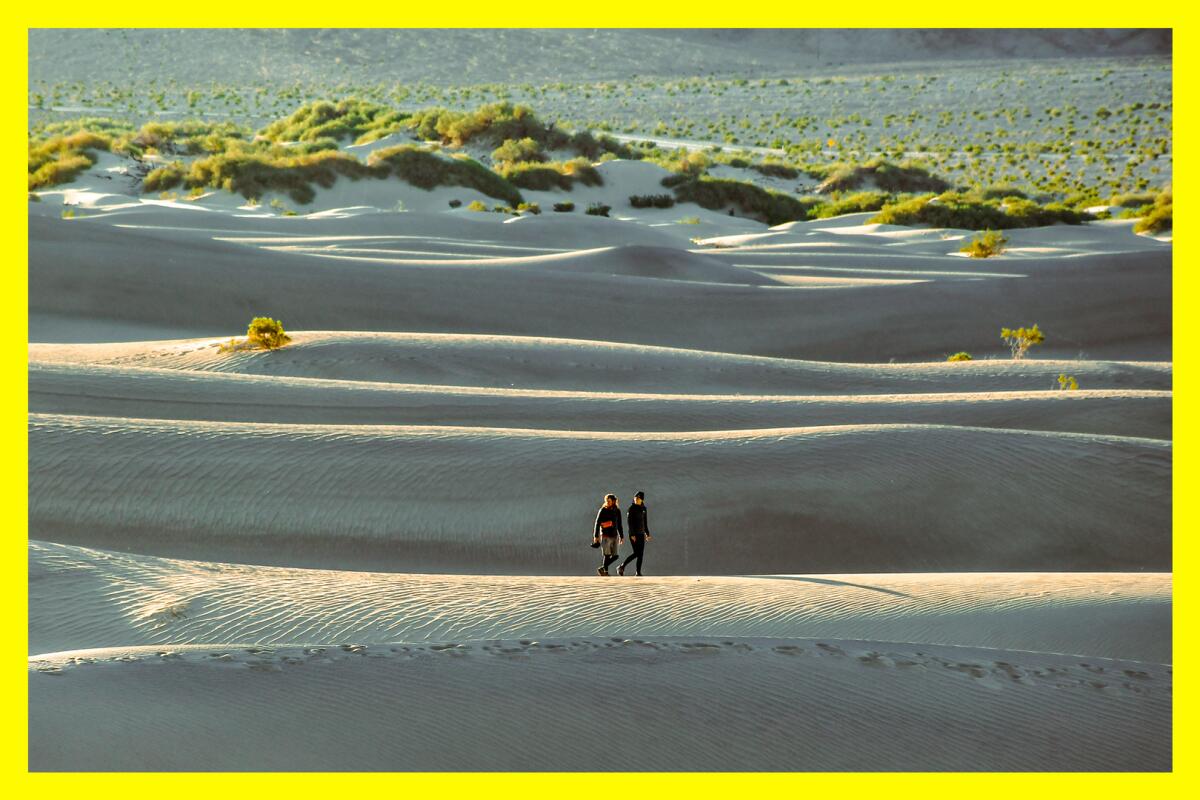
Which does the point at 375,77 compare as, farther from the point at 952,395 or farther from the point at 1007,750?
the point at 1007,750

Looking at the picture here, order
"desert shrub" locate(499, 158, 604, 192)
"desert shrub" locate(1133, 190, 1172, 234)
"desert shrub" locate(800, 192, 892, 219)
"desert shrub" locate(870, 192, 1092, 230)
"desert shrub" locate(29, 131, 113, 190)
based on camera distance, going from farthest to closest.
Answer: "desert shrub" locate(800, 192, 892, 219)
"desert shrub" locate(499, 158, 604, 192)
"desert shrub" locate(870, 192, 1092, 230)
"desert shrub" locate(29, 131, 113, 190)
"desert shrub" locate(1133, 190, 1172, 234)

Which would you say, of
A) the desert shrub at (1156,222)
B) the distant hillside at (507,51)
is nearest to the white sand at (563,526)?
the desert shrub at (1156,222)

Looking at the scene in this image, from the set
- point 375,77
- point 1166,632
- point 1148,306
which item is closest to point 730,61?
point 375,77

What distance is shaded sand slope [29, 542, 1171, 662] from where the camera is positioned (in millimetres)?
5195

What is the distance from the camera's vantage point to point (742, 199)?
109ft

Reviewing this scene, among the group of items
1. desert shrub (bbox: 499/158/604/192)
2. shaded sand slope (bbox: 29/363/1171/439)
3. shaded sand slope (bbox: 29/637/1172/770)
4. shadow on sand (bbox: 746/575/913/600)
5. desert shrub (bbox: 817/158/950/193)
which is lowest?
shaded sand slope (bbox: 29/637/1172/770)

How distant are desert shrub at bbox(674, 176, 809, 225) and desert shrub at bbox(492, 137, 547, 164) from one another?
5.29 metres

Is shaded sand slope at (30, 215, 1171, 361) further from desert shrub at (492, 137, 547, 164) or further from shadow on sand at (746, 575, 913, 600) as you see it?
desert shrub at (492, 137, 547, 164)

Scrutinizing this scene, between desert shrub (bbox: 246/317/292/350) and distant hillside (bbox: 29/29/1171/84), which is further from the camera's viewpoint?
distant hillside (bbox: 29/29/1171/84)

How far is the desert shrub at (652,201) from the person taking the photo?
3194cm

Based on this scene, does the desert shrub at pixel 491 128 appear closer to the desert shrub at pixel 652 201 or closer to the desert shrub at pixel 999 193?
the desert shrub at pixel 652 201

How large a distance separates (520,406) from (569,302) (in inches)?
225

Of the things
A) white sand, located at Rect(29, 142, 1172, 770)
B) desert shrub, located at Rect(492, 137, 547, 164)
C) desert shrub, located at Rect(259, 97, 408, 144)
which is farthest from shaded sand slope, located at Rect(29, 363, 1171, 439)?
desert shrub, located at Rect(259, 97, 408, 144)

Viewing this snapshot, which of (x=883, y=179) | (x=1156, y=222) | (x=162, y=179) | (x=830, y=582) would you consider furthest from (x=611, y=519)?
(x=883, y=179)
